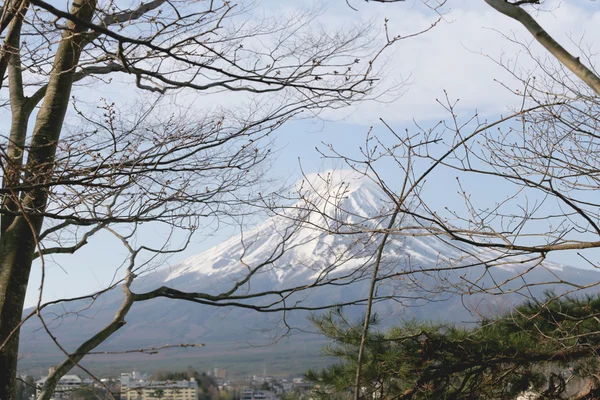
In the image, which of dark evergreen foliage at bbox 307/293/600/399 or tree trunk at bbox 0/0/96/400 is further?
dark evergreen foliage at bbox 307/293/600/399

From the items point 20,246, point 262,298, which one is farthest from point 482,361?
point 262,298

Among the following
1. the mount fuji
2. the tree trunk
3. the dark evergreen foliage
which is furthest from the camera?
the mount fuji

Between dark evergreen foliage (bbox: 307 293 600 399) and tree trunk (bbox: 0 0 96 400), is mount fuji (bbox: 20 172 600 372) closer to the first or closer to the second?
dark evergreen foliage (bbox: 307 293 600 399)

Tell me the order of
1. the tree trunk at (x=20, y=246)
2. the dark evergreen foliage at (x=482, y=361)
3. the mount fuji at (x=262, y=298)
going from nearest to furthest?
1. the tree trunk at (x=20, y=246)
2. the dark evergreen foliage at (x=482, y=361)
3. the mount fuji at (x=262, y=298)

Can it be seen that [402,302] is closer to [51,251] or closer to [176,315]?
[51,251]

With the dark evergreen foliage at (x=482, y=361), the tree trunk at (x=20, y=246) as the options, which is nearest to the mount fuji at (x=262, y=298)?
the dark evergreen foliage at (x=482, y=361)

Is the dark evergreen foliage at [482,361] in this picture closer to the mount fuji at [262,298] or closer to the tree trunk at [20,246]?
the mount fuji at [262,298]

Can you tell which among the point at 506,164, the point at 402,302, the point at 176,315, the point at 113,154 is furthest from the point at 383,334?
the point at 176,315

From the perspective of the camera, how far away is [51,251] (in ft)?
15.0

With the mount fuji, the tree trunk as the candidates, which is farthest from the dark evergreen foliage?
the tree trunk

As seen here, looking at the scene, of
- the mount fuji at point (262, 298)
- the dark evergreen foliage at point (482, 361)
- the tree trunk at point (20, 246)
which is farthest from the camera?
the mount fuji at point (262, 298)

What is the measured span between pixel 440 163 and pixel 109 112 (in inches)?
58.2

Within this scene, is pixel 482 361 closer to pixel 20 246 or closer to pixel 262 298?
pixel 20 246

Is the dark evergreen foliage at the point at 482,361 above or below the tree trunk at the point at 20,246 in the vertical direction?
below
